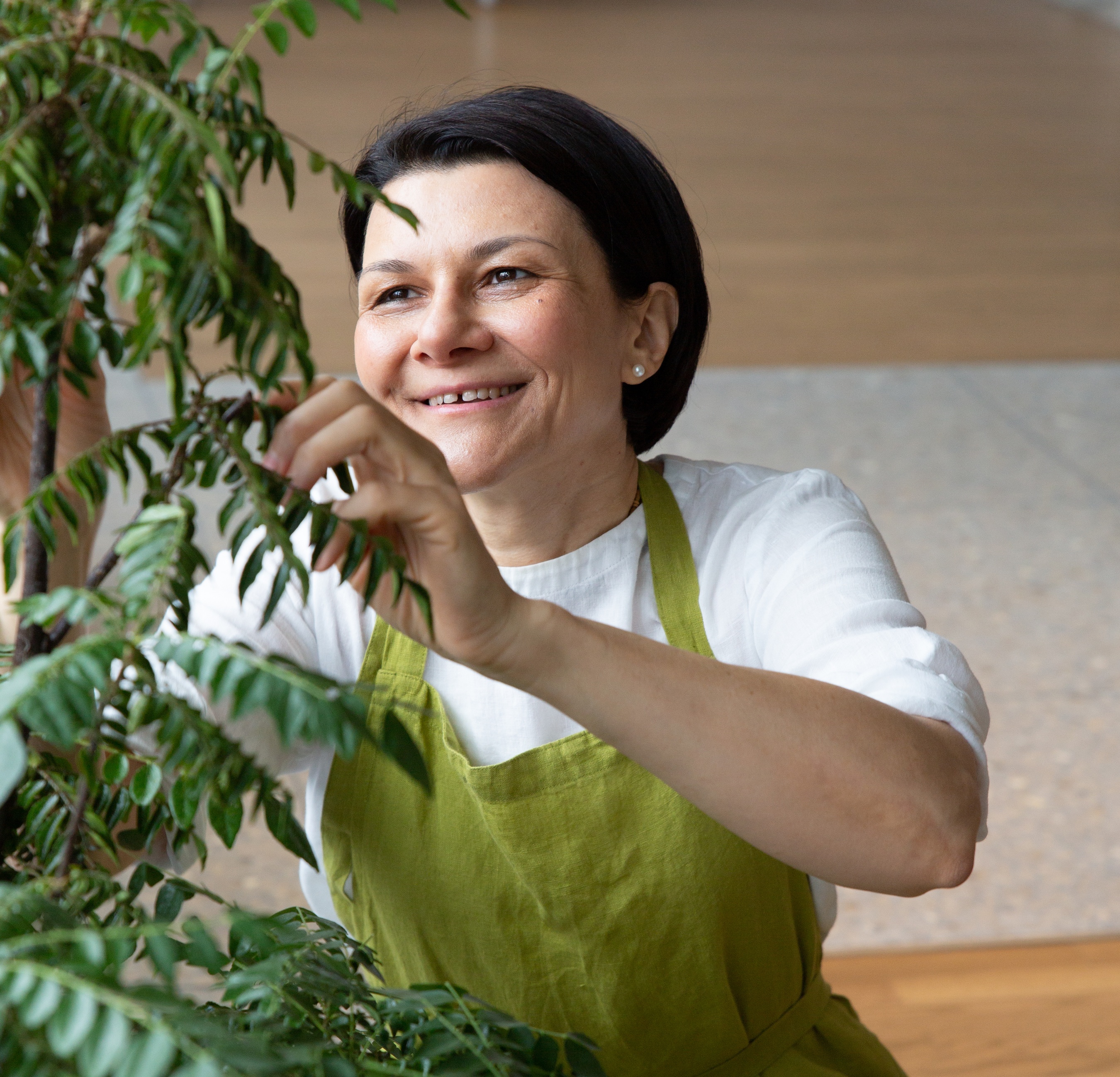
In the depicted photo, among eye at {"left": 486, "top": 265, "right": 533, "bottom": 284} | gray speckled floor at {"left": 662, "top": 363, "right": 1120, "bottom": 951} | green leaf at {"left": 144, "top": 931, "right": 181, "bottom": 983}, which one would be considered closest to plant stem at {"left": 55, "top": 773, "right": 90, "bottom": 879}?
green leaf at {"left": 144, "top": 931, "right": 181, "bottom": 983}

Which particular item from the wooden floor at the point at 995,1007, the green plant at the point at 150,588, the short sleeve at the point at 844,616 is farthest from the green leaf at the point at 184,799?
the wooden floor at the point at 995,1007

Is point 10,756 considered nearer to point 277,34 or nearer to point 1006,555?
point 277,34

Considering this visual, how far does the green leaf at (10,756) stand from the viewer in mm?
547

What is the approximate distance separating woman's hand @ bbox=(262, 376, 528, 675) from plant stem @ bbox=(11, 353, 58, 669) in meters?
0.11

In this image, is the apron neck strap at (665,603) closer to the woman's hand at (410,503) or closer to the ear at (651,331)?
the ear at (651,331)

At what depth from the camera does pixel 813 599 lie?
115 cm

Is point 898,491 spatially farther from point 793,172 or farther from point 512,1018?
point 793,172

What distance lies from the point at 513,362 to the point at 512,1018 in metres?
0.54

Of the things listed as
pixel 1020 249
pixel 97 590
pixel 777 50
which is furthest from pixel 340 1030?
pixel 777 50

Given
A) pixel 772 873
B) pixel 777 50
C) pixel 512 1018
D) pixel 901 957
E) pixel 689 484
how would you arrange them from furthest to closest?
pixel 777 50 < pixel 901 957 < pixel 689 484 < pixel 772 873 < pixel 512 1018

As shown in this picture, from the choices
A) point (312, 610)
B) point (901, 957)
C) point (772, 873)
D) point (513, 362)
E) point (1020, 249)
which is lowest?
point (901, 957)

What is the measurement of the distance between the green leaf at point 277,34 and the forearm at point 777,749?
1.12 feet

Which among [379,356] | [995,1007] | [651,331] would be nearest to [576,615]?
[379,356]

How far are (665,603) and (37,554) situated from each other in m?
0.65
